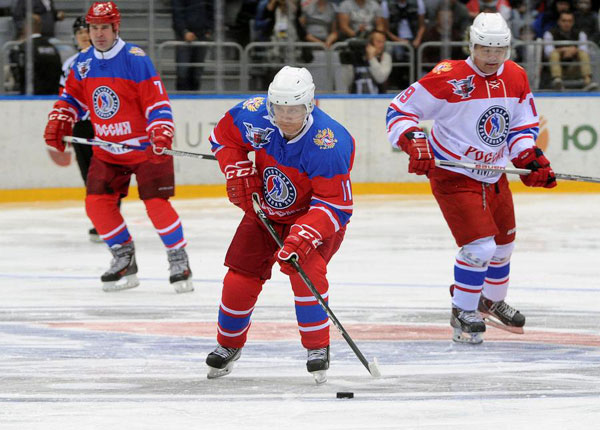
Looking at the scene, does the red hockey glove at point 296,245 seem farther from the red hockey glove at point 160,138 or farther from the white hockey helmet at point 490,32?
the red hockey glove at point 160,138

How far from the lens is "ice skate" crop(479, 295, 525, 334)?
527 centimetres

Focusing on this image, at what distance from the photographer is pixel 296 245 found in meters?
4.04

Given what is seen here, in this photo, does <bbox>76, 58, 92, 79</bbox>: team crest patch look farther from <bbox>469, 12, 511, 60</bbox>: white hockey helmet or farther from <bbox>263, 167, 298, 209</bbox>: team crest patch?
<bbox>263, 167, 298, 209</bbox>: team crest patch

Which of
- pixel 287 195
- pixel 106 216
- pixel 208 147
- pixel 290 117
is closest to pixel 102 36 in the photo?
pixel 106 216

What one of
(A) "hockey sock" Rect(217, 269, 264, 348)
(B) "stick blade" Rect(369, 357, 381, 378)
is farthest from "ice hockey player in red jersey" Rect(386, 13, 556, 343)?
(A) "hockey sock" Rect(217, 269, 264, 348)

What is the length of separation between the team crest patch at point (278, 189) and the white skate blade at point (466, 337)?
113 cm

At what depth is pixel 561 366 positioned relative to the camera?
4.60m

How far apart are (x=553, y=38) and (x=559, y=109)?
2.39ft

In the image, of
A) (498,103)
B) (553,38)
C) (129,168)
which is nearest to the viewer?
(498,103)

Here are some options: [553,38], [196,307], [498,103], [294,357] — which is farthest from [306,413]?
[553,38]

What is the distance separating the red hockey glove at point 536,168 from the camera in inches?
198

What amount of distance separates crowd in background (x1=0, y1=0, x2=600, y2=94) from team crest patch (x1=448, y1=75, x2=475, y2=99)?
570 cm

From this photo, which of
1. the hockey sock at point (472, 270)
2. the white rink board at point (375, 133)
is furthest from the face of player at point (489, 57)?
the white rink board at point (375, 133)

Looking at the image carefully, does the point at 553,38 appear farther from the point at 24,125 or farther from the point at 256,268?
the point at 256,268
